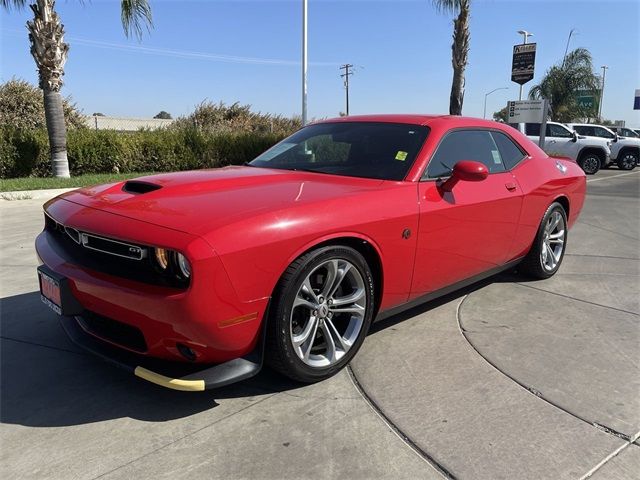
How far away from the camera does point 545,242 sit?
15.7ft

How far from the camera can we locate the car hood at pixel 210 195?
2475 millimetres

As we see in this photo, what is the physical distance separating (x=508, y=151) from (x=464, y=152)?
77cm

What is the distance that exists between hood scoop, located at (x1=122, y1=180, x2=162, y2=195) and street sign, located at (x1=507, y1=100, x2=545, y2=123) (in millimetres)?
17346

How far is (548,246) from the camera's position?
490 cm

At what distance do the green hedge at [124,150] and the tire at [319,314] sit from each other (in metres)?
12.4

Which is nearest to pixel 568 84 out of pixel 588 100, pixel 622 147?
pixel 588 100

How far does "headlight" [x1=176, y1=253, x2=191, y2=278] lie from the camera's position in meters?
2.29

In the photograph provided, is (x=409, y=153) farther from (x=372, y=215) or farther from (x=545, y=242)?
(x=545, y=242)

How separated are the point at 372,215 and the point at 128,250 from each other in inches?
51.4

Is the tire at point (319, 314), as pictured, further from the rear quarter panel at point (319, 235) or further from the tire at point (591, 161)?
the tire at point (591, 161)

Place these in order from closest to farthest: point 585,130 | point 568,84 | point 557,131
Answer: point 557,131 → point 585,130 → point 568,84

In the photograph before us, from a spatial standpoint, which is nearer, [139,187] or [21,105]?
[139,187]

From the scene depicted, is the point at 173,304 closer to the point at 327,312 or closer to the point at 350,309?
the point at 327,312

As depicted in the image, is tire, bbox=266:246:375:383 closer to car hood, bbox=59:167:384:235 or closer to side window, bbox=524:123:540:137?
car hood, bbox=59:167:384:235
